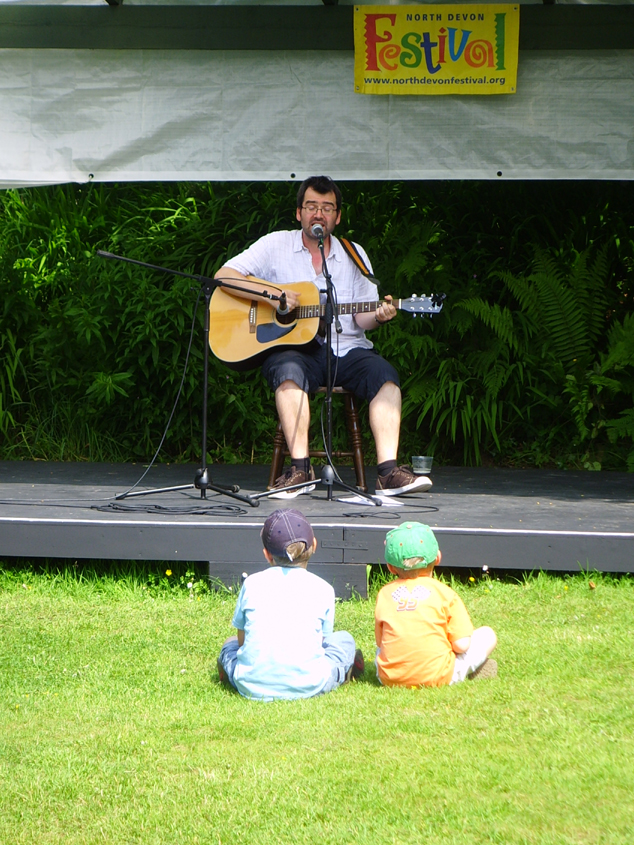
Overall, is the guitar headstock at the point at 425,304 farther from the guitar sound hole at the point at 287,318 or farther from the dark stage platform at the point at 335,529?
the dark stage platform at the point at 335,529

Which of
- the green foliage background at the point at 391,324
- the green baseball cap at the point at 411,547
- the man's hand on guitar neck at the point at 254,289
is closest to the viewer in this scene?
the green baseball cap at the point at 411,547

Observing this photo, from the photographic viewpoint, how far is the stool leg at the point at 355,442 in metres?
4.33

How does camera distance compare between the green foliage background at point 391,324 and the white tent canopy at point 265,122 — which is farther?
the green foliage background at point 391,324

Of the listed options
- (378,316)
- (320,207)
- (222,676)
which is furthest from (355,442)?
(222,676)

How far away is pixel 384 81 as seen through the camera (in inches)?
173

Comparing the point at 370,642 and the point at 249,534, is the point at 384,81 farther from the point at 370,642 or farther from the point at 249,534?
the point at 370,642

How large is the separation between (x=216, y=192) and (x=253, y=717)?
4.80 meters

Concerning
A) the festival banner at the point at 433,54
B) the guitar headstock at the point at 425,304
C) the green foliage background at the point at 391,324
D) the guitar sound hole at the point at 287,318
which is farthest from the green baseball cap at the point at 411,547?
the green foliage background at the point at 391,324

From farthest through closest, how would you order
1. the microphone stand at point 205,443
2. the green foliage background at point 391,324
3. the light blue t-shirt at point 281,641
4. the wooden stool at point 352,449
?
1. the green foliage background at point 391,324
2. the wooden stool at point 352,449
3. the microphone stand at point 205,443
4. the light blue t-shirt at point 281,641


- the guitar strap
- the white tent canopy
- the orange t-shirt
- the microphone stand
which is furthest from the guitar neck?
the orange t-shirt

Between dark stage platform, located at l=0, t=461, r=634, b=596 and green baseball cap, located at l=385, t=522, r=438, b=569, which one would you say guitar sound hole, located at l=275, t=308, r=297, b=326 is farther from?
green baseball cap, located at l=385, t=522, r=438, b=569

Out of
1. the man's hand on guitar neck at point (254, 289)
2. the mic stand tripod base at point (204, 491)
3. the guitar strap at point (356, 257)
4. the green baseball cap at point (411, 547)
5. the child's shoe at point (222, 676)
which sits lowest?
the child's shoe at point (222, 676)

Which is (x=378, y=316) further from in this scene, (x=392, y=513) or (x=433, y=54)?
(x=433, y=54)

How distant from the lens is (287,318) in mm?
4312
